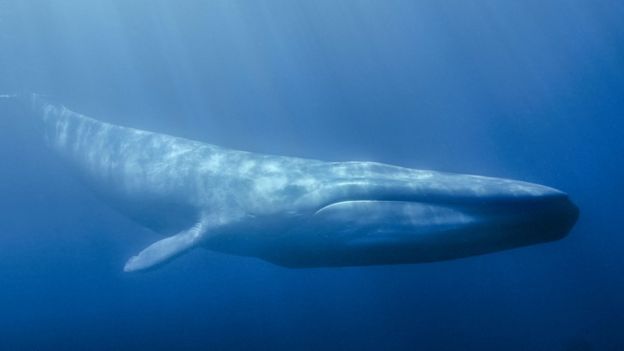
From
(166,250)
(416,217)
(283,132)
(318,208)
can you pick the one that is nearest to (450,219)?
(416,217)

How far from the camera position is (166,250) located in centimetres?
705

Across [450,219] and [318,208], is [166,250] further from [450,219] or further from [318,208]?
[450,219]

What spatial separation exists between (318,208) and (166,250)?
2.56 metres

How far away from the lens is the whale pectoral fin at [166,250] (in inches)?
268

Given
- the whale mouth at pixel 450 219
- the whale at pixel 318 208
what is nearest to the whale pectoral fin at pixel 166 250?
the whale at pixel 318 208

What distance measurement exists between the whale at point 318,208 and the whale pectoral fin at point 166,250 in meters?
0.02

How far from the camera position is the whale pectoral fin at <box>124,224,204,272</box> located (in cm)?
682

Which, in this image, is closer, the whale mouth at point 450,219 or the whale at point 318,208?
the whale mouth at point 450,219

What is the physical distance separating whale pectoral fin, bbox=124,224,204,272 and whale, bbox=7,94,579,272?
0.07 feet

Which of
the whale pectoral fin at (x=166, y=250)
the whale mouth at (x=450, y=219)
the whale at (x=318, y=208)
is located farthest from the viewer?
the whale pectoral fin at (x=166, y=250)

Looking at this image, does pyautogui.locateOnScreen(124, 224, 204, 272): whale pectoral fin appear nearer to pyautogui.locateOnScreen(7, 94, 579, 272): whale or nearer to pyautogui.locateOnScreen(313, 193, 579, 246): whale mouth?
pyautogui.locateOnScreen(7, 94, 579, 272): whale

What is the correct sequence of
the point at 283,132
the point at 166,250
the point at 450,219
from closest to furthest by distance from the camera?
the point at 450,219, the point at 166,250, the point at 283,132

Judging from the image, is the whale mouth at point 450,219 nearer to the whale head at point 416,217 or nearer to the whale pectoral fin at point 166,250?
the whale head at point 416,217

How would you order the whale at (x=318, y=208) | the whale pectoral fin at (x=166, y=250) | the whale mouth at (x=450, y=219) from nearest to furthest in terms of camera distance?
the whale mouth at (x=450, y=219) < the whale at (x=318, y=208) < the whale pectoral fin at (x=166, y=250)
